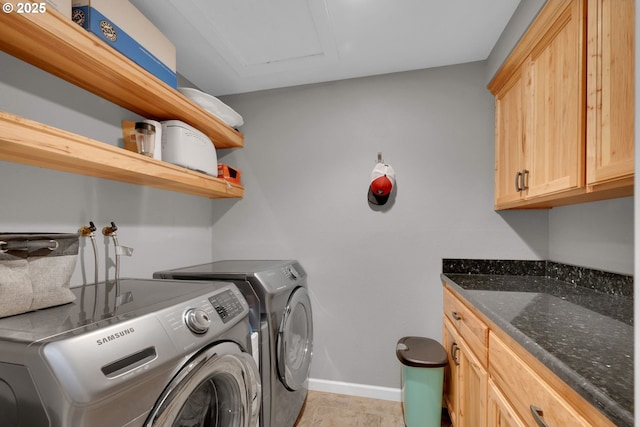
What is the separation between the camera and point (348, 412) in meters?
1.94

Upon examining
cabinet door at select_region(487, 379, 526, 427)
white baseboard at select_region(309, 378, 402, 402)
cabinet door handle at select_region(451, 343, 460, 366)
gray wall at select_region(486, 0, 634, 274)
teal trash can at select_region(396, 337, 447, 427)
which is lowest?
white baseboard at select_region(309, 378, 402, 402)

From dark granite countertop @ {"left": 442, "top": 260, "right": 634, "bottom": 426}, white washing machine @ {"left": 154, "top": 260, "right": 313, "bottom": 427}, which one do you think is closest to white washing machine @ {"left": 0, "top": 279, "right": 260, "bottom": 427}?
white washing machine @ {"left": 154, "top": 260, "right": 313, "bottom": 427}

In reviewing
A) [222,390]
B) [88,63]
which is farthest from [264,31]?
[222,390]

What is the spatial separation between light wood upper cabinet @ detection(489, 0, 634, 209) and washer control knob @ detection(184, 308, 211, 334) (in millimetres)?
1444

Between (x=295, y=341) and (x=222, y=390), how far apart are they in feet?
2.41

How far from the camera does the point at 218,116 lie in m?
2.02

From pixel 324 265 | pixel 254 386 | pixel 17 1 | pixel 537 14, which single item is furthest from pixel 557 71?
pixel 17 1

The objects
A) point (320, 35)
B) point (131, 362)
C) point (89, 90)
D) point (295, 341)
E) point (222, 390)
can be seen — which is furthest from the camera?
point (295, 341)

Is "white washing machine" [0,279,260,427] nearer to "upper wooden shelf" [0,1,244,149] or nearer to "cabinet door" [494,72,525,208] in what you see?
"upper wooden shelf" [0,1,244,149]

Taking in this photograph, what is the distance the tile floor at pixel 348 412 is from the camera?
1.83m

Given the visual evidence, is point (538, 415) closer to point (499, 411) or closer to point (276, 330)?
point (499, 411)

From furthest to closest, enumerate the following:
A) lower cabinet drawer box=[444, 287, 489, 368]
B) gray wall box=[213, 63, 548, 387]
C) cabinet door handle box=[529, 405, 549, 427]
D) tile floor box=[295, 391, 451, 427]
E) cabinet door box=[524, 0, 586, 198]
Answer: gray wall box=[213, 63, 548, 387] → tile floor box=[295, 391, 451, 427] → lower cabinet drawer box=[444, 287, 489, 368] → cabinet door box=[524, 0, 586, 198] → cabinet door handle box=[529, 405, 549, 427]

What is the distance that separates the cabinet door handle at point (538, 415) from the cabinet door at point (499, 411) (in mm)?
126

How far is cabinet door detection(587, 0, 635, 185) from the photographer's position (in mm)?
850
